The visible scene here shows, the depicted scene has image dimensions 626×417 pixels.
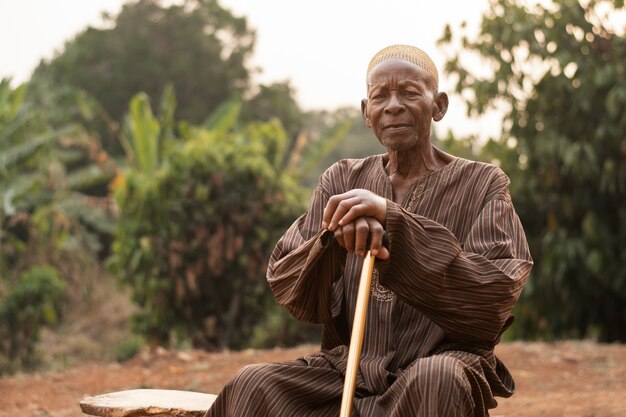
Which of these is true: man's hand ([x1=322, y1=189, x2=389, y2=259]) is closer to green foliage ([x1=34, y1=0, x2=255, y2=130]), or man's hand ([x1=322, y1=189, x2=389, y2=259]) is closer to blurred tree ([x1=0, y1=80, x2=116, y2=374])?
blurred tree ([x1=0, y1=80, x2=116, y2=374])

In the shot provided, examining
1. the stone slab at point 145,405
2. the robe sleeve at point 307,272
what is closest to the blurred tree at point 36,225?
the stone slab at point 145,405

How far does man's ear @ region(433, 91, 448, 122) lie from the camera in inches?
117

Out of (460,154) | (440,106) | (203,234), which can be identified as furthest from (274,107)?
(440,106)

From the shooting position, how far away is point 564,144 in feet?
32.0

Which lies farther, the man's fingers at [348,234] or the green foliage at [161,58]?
the green foliage at [161,58]

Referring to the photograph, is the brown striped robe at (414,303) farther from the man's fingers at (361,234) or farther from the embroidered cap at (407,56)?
the embroidered cap at (407,56)

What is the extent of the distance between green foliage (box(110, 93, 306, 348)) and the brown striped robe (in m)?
7.11

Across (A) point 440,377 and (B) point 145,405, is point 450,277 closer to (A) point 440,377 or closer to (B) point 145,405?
(A) point 440,377

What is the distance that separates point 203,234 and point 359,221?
777 centimetres

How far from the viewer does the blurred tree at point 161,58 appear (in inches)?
1021

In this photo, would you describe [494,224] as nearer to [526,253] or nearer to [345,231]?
[526,253]

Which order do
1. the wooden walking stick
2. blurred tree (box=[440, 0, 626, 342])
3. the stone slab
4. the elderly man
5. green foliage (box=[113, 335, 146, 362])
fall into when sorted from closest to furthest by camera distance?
the wooden walking stick → the elderly man → the stone slab → blurred tree (box=[440, 0, 626, 342]) → green foliage (box=[113, 335, 146, 362])

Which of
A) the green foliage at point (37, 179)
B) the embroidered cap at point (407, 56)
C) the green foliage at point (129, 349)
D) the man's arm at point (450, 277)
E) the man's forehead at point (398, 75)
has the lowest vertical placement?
the green foliage at point (129, 349)

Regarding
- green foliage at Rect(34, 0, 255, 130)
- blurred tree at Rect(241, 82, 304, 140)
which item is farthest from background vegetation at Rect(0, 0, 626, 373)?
blurred tree at Rect(241, 82, 304, 140)
